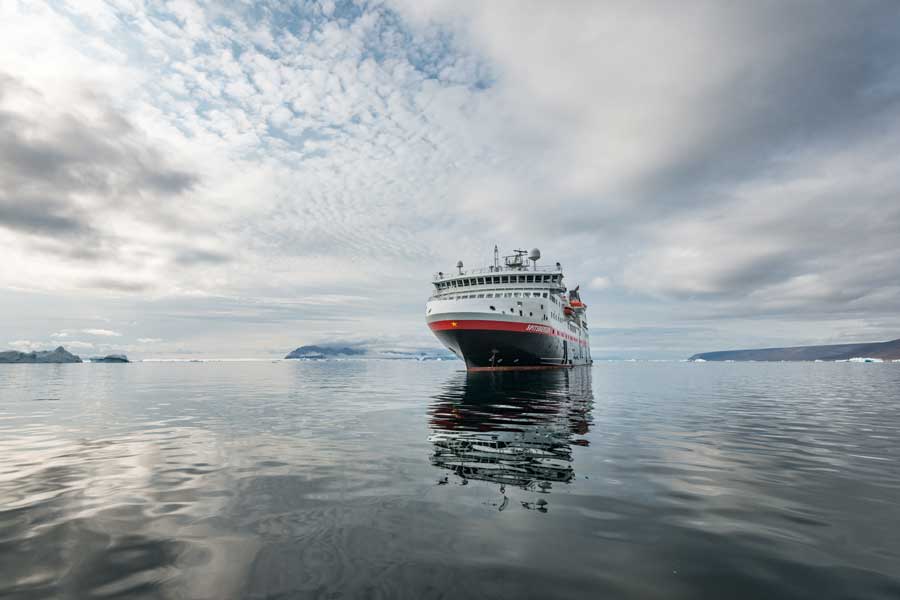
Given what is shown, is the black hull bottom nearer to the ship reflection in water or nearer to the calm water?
the ship reflection in water

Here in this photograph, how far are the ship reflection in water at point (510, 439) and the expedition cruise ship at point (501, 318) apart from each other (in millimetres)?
20146

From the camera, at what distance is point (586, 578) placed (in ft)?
12.9

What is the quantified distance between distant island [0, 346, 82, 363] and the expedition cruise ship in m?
199

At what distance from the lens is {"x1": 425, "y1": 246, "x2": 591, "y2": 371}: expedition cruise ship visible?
131 ft

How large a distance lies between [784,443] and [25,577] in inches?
599

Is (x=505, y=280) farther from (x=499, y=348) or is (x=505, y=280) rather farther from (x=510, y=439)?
(x=510, y=439)

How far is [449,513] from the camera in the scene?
562 cm

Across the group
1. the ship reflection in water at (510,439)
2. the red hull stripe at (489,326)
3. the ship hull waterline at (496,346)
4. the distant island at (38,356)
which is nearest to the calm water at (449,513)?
the ship reflection in water at (510,439)

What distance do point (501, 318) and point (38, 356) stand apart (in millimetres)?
220716

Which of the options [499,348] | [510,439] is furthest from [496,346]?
[510,439]

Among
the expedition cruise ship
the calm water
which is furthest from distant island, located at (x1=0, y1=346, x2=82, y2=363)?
the calm water

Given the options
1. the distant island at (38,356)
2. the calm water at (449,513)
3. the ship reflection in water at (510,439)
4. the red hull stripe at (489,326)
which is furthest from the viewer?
the distant island at (38,356)

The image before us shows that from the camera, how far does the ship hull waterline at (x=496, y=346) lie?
131 ft

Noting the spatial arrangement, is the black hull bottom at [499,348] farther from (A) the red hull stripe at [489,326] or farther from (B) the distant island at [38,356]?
(B) the distant island at [38,356]
